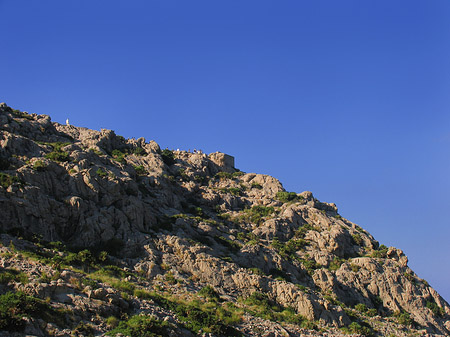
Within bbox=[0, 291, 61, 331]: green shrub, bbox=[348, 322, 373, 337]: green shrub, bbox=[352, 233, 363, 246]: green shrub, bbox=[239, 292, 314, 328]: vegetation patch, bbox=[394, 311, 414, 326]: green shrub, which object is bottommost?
bbox=[0, 291, 61, 331]: green shrub

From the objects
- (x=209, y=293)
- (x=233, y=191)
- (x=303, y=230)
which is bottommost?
(x=209, y=293)

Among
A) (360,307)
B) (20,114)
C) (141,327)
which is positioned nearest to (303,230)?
(360,307)

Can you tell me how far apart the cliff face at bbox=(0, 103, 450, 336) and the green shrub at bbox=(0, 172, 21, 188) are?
215mm

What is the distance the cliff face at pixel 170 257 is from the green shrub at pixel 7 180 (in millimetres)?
215

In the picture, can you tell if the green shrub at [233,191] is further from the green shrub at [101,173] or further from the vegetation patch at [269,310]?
the vegetation patch at [269,310]

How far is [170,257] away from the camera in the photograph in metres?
50.6

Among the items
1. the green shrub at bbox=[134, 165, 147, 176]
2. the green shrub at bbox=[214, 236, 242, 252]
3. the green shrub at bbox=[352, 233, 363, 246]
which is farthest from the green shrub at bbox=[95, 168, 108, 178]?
the green shrub at bbox=[352, 233, 363, 246]

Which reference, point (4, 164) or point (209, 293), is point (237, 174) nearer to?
point (209, 293)

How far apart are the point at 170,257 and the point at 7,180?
19933 millimetres

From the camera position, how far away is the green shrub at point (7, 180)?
45.4 m

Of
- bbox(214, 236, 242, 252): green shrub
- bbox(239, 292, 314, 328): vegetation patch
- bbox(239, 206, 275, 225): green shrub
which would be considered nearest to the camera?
bbox(239, 292, 314, 328): vegetation patch

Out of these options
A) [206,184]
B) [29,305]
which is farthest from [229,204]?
[29,305]

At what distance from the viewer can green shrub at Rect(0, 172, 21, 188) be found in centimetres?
4543

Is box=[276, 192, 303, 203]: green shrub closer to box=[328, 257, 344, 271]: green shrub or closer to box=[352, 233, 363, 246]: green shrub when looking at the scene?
box=[352, 233, 363, 246]: green shrub
